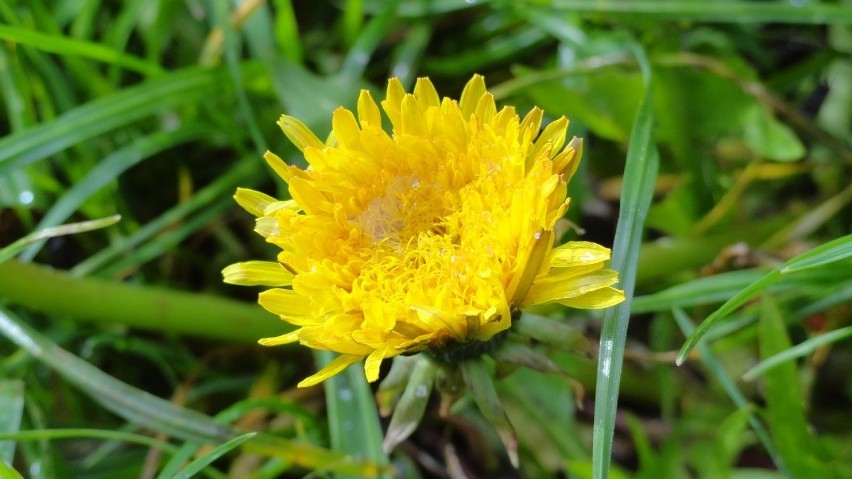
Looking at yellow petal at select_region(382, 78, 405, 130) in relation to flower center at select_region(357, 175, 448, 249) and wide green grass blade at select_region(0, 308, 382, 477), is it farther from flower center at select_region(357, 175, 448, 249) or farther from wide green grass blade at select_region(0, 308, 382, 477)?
wide green grass blade at select_region(0, 308, 382, 477)

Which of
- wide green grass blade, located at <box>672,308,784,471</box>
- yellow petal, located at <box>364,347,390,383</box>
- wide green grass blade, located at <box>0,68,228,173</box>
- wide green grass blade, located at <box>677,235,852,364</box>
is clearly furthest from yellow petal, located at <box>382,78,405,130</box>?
wide green grass blade, located at <box>0,68,228,173</box>

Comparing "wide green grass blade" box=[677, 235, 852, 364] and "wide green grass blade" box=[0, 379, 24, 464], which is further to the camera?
"wide green grass blade" box=[0, 379, 24, 464]

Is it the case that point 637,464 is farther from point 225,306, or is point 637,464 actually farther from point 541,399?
point 225,306

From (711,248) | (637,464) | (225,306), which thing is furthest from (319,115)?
(637,464)

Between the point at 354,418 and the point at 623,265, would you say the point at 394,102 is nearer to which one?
the point at 623,265

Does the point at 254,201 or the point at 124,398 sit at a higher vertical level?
the point at 254,201

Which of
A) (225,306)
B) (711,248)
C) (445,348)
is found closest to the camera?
(445,348)

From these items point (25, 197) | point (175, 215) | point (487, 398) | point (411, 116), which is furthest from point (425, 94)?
point (25, 197)
